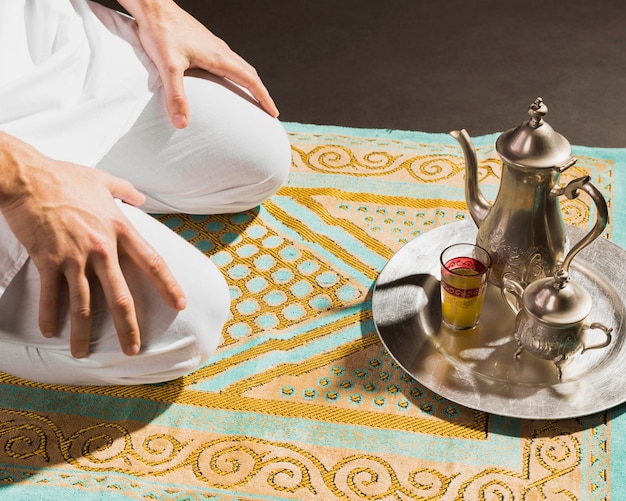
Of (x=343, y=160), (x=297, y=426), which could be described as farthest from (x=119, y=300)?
(x=343, y=160)

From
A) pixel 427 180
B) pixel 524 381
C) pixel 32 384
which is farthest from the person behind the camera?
pixel 427 180

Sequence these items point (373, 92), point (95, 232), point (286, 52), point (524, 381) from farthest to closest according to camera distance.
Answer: point (286, 52) < point (373, 92) < point (524, 381) < point (95, 232)

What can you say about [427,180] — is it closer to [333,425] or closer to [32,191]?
[333,425]

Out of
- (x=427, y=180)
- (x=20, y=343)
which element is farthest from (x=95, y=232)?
(x=427, y=180)

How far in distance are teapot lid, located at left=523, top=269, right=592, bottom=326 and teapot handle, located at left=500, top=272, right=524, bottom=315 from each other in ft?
0.17

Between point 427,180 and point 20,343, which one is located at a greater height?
point 427,180

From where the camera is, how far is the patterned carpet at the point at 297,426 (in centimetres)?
117

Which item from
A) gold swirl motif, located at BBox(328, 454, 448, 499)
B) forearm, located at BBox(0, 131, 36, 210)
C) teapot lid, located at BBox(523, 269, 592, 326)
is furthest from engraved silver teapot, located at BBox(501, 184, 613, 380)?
forearm, located at BBox(0, 131, 36, 210)

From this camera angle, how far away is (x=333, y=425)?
4.11 ft

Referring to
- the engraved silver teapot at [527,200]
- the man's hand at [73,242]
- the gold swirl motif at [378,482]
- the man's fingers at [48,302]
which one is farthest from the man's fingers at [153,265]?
the engraved silver teapot at [527,200]

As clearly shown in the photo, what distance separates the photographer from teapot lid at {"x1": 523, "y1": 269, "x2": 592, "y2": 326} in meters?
1.13

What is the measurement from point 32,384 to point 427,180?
0.86m

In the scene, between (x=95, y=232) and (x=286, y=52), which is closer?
(x=95, y=232)

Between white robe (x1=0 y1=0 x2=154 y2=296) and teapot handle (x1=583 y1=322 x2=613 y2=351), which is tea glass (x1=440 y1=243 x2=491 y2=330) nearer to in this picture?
teapot handle (x1=583 y1=322 x2=613 y2=351)
